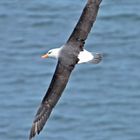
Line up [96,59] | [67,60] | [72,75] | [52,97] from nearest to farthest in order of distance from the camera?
[52,97]
[67,60]
[96,59]
[72,75]

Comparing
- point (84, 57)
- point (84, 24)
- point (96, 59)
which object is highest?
point (84, 24)

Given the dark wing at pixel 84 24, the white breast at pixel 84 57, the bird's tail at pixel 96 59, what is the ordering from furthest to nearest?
the bird's tail at pixel 96 59, the dark wing at pixel 84 24, the white breast at pixel 84 57

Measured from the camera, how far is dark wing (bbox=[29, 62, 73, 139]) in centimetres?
1410

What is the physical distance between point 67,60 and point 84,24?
1.79 ft

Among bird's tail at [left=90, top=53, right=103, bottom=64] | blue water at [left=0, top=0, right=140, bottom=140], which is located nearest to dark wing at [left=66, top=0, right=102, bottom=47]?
bird's tail at [left=90, top=53, right=103, bottom=64]

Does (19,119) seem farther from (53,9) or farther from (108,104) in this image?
(53,9)

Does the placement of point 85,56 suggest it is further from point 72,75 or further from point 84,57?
point 72,75

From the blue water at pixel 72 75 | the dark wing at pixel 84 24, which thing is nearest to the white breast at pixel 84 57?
the dark wing at pixel 84 24

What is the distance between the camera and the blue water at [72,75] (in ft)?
64.3

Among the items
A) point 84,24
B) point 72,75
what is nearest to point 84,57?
point 84,24

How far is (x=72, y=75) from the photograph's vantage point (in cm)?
2070

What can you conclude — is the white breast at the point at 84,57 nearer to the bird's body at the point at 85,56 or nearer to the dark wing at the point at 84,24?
the bird's body at the point at 85,56

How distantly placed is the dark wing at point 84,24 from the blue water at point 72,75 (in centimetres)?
515

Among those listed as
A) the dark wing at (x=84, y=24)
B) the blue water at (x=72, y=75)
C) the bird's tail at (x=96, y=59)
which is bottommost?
the bird's tail at (x=96, y=59)
